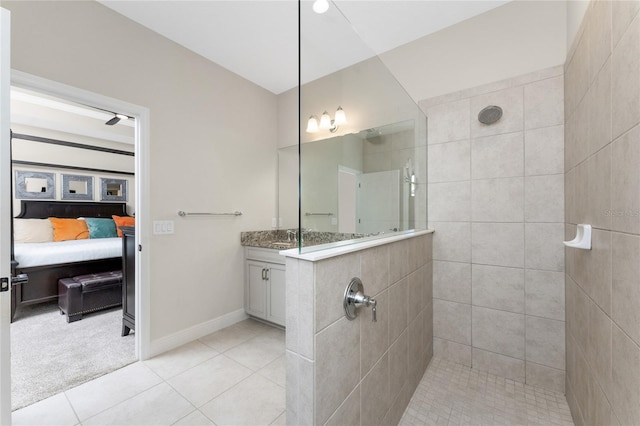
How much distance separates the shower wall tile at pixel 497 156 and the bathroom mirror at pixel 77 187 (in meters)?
5.91

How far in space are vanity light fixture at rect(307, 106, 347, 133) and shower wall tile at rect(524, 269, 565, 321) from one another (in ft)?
5.41

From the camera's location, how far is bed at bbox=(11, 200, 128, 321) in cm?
284

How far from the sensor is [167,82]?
2191 millimetres

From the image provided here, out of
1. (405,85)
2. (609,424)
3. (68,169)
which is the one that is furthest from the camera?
(68,169)

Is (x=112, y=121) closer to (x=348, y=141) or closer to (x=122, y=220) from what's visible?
(x=122, y=220)

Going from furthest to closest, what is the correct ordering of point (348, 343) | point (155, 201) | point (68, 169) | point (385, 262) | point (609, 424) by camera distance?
point (68, 169) → point (155, 201) → point (385, 262) → point (348, 343) → point (609, 424)

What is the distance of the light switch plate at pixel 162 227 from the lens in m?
2.10

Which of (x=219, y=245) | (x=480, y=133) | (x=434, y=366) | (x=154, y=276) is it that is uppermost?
(x=480, y=133)

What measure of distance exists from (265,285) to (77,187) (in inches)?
167

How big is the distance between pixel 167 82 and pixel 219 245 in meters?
1.56

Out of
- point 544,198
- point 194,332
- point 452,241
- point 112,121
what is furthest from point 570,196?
point 112,121

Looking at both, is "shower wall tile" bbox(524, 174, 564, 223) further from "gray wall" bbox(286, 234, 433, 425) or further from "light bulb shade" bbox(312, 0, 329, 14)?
"light bulb shade" bbox(312, 0, 329, 14)

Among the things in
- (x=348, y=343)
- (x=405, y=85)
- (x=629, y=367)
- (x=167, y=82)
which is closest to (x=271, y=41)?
(x=167, y=82)

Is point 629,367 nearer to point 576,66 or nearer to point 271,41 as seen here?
point 576,66
